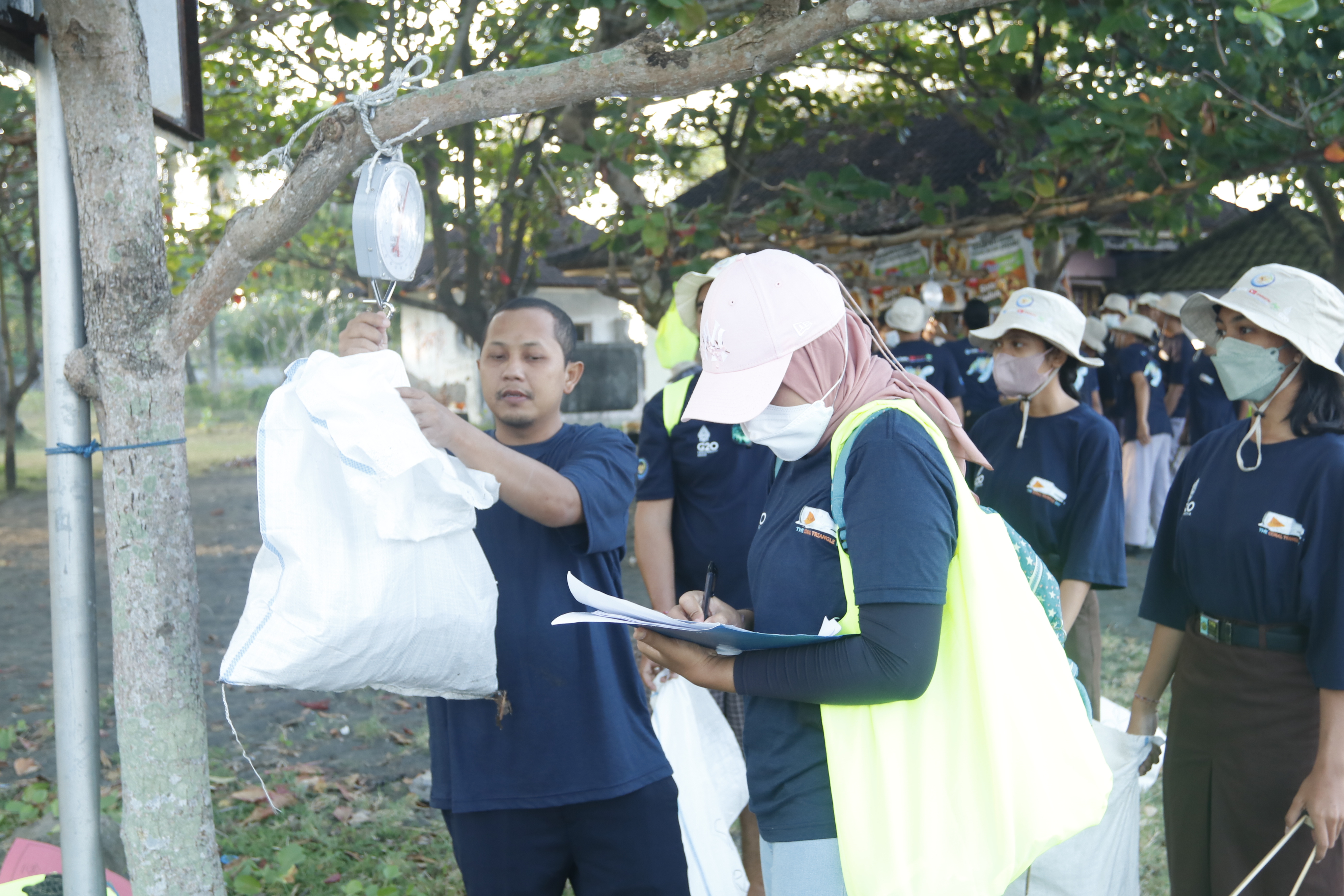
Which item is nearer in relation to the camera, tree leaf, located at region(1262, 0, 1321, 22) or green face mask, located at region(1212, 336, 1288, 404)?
tree leaf, located at region(1262, 0, 1321, 22)

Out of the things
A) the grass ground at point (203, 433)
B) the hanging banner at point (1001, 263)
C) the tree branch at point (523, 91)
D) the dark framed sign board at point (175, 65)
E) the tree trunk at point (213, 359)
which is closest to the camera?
the tree branch at point (523, 91)

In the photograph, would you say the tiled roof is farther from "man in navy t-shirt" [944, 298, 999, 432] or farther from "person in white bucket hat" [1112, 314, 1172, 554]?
"man in navy t-shirt" [944, 298, 999, 432]

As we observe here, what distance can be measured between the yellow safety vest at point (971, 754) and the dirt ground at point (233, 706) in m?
2.22

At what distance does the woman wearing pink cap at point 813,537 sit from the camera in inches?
61.6

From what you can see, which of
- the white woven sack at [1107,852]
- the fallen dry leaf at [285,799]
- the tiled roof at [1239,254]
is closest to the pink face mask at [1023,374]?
the white woven sack at [1107,852]

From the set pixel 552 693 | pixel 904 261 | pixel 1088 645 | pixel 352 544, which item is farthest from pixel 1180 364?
pixel 352 544

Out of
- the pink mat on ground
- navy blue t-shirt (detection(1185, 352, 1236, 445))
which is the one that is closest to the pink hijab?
the pink mat on ground

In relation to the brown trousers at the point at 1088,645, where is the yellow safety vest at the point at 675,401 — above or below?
above

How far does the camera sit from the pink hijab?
5.66ft

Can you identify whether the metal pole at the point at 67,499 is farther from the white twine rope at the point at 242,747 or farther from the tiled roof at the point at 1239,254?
the tiled roof at the point at 1239,254

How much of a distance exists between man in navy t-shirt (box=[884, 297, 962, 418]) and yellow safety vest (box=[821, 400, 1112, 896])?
6.27 metres

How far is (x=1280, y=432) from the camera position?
260 cm

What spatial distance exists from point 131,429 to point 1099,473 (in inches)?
111

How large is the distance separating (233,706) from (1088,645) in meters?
4.29
